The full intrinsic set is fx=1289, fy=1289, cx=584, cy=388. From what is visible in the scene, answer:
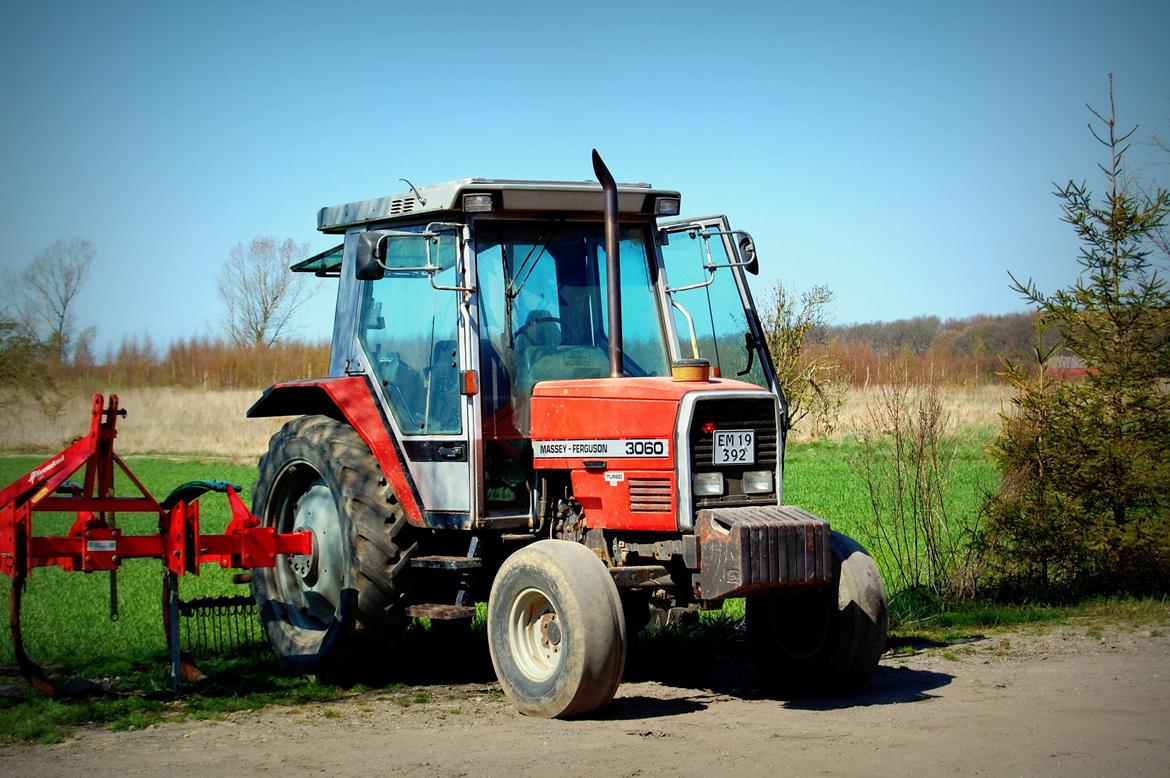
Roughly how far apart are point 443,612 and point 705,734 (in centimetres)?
172

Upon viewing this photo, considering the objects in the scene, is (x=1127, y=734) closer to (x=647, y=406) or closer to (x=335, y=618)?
(x=647, y=406)

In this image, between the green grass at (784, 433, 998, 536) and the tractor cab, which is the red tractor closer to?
the tractor cab

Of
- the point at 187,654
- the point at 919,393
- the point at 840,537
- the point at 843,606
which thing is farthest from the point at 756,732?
the point at 919,393

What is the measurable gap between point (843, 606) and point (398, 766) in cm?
260

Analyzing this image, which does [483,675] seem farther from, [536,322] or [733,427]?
[733,427]

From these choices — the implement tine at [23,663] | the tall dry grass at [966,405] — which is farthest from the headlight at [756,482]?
the tall dry grass at [966,405]

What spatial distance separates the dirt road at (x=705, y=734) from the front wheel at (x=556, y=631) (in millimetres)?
153

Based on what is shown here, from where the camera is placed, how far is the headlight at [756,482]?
6844 millimetres

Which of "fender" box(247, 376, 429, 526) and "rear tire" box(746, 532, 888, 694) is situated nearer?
"rear tire" box(746, 532, 888, 694)

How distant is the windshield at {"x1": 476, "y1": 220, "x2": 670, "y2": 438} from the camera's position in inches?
289

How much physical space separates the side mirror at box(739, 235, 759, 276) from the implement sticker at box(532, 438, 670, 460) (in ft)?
4.89

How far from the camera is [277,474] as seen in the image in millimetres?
8305

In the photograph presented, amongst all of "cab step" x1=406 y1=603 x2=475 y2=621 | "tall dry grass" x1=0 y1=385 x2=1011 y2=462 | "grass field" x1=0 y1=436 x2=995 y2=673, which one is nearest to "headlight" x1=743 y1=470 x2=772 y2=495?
"cab step" x1=406 y1=603 x2=475 y2=621

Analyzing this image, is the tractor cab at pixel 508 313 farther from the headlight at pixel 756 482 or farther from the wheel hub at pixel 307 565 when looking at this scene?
the wheel hub at pixel 307 565
